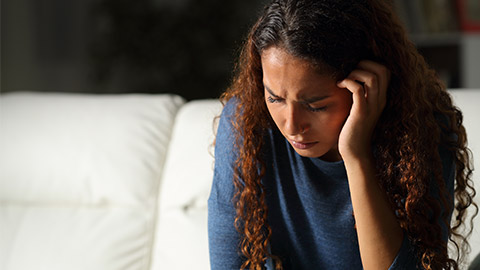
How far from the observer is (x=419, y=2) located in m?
2.77

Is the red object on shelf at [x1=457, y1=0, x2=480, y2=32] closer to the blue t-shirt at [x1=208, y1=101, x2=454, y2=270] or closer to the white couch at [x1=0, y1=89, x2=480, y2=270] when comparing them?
the white couch at [x1=0, y1=89, x2=480, y2=270]

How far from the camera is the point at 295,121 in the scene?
101cm

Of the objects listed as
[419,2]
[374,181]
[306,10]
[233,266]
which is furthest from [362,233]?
[419,2]

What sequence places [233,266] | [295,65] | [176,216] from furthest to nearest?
[176,216] < [233,266] < [295,65]

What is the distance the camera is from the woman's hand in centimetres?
100

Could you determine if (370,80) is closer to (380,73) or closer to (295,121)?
(380,73)

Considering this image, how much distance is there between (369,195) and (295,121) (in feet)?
0.73

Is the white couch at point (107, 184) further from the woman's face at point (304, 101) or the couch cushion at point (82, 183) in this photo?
the woman's face at point (304, 101)

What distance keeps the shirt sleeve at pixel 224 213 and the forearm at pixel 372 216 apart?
0.27 meters

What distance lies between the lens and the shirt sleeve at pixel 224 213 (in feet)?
3.97

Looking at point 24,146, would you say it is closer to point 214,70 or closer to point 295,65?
point 295,65

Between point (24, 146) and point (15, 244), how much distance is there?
0.29m

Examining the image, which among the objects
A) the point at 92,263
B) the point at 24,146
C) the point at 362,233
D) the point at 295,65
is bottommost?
the point at 92,263

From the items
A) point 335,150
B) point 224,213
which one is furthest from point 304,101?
point 224,213
